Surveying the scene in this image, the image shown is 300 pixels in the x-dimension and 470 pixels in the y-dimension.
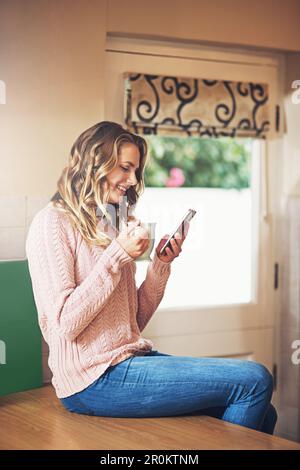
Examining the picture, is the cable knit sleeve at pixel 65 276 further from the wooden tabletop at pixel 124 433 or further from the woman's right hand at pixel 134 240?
the wooden tabletop at pixel 124 433

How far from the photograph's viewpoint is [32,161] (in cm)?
289

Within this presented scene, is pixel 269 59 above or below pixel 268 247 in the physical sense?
above

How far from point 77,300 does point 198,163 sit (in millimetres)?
1462

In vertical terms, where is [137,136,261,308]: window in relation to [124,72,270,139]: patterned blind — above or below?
below

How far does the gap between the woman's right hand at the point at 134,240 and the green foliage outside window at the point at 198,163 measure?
111 centimetres

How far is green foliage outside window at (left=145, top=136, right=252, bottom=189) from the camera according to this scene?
3.35 meters

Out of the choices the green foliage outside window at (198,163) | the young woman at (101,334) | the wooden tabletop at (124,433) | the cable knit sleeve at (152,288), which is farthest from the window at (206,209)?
the wooden tabletop at (124,433)

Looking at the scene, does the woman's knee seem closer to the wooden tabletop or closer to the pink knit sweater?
the wooden tabletop

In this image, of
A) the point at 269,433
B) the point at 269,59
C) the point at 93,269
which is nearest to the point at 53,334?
the point at 93,269

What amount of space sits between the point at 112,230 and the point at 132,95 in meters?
0.84

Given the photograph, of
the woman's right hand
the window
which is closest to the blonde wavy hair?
the woman's right hand

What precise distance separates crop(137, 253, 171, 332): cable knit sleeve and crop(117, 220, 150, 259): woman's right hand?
296 millimetres

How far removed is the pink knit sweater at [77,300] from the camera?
219 cm
